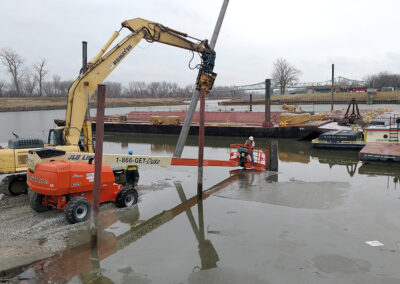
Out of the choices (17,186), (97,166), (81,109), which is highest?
(81,109)

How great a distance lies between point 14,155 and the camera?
32.2ft

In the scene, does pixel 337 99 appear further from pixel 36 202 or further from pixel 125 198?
pixel 36 202

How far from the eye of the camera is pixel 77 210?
832cm

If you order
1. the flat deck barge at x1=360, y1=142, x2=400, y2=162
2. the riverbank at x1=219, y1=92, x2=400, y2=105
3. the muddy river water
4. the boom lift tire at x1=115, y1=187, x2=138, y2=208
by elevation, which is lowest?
the muddy river water

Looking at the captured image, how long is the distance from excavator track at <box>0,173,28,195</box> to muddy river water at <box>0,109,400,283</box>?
3.59 meters

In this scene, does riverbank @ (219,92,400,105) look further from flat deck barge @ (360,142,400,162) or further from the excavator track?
the excavator track

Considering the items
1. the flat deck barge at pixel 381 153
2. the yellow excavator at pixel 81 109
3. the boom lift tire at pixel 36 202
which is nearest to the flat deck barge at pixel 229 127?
the flat deck barge at pixel 381 153

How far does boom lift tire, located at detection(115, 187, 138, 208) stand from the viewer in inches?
379

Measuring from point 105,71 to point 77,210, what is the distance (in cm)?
550

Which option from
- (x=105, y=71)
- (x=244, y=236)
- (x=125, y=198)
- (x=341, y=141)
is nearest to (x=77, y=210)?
(x=125, y=198)

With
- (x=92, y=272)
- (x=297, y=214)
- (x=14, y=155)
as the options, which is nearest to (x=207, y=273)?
(x=92, y=272)

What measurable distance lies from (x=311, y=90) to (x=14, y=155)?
172 meters

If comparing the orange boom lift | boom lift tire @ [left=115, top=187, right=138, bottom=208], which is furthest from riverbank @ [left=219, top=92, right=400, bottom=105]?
the orange boom lift

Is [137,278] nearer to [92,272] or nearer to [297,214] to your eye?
[92,272]
